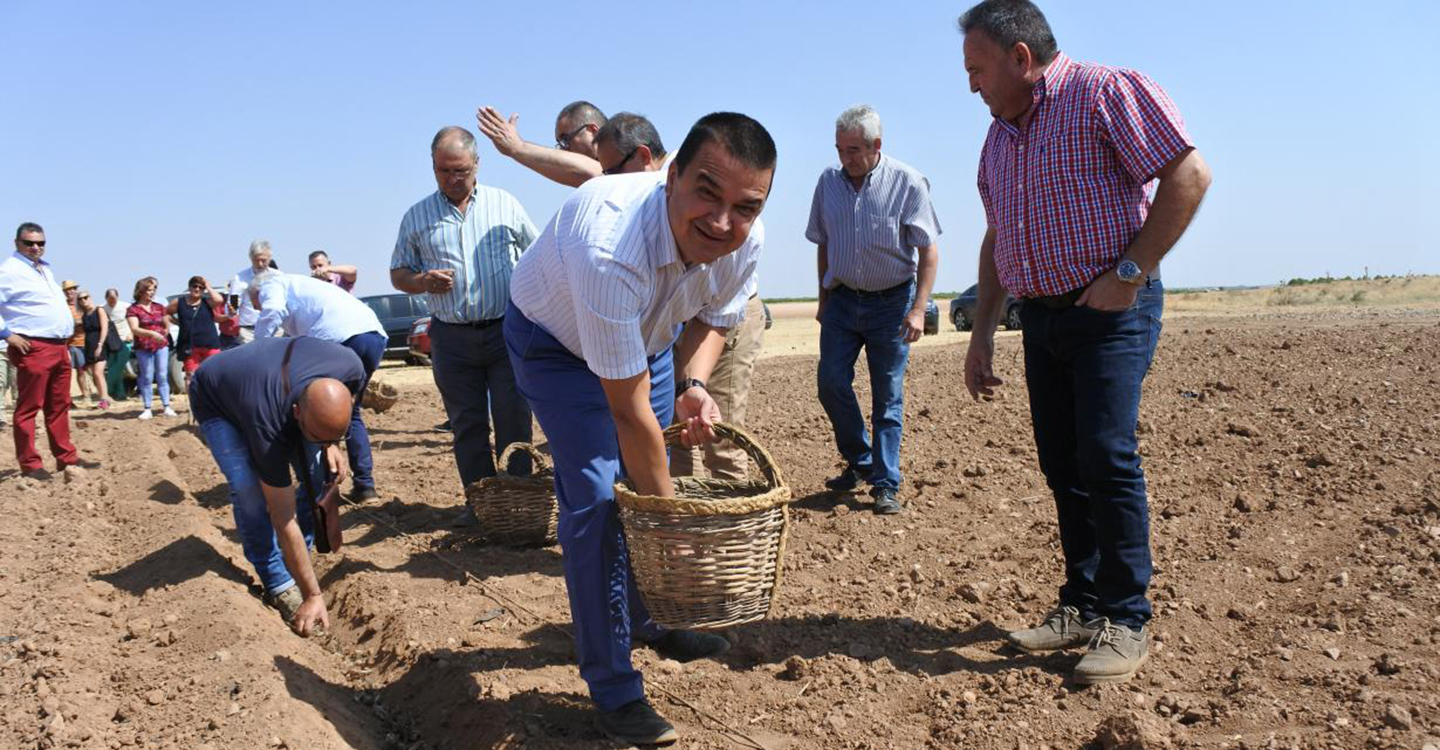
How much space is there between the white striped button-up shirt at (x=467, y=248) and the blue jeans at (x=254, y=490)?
1.04m

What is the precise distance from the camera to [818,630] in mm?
3963

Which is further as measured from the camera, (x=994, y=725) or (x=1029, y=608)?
(x=1029, y=608)

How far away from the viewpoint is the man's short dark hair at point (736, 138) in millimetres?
2559

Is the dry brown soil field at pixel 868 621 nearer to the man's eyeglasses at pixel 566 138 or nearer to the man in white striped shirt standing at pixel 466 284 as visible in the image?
the man in white striped shirt standing at pixel 466 284

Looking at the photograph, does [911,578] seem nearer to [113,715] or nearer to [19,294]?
[113,715]

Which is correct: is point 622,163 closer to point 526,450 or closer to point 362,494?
point 526,450

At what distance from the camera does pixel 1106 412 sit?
3.21 metres

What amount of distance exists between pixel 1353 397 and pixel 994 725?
17.2ft

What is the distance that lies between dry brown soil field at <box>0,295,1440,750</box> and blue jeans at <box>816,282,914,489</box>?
0.36 metres

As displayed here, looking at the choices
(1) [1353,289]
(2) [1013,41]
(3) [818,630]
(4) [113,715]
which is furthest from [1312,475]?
(1) [1353,289]

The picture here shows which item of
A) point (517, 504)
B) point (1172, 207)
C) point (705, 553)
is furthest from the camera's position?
point (517, 504)

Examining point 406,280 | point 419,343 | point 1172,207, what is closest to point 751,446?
point 1172,207

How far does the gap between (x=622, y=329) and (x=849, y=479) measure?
345 centimetres

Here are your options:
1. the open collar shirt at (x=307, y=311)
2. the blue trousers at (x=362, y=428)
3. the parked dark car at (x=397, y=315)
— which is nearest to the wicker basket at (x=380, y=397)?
the blue trousers at (x=362, y=428)
